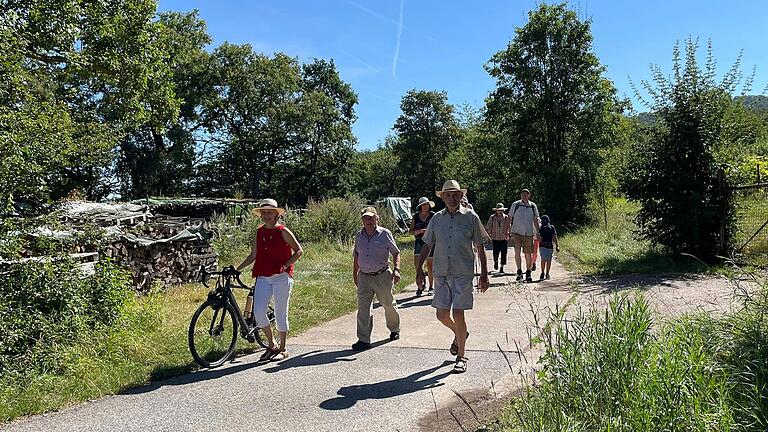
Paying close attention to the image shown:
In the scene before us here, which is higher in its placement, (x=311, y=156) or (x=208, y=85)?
(x=208, y=85)

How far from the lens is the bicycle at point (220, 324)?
21.9ft

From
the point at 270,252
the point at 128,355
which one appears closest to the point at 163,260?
the point at 128,355

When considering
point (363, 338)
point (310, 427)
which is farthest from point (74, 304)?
point (310, 427)

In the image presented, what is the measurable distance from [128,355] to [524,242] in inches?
328

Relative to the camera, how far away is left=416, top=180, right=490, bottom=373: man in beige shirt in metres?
6.13

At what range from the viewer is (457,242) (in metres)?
6.22

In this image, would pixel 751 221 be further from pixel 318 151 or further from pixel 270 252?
pixel 318 151

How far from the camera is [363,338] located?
24.1 feet

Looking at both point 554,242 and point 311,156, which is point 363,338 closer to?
point 554,242

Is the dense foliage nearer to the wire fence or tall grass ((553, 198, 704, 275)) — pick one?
tall grass ((553, 198, 704, 275))

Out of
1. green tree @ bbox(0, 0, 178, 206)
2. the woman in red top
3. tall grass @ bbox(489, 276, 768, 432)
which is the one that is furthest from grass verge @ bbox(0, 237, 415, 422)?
tall grass @ bbox(489, 276, 768, 432)

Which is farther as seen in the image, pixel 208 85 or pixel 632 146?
pixel 208 85

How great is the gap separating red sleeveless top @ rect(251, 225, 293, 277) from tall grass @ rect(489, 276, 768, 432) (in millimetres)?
3362

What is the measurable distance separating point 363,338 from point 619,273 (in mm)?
7879
